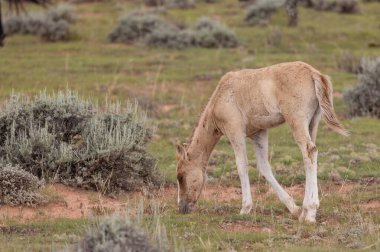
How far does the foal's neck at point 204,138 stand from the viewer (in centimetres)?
1091

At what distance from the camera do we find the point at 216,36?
2816 cm

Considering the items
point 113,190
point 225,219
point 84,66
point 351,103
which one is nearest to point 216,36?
point 84,66

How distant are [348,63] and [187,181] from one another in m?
14.7

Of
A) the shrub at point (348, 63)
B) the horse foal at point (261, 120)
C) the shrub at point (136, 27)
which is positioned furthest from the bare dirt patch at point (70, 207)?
the shrub at point (136, 27)

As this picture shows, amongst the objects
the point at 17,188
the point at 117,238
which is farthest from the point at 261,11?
the point at 117,238

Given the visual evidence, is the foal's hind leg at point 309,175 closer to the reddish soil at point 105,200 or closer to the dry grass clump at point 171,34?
the reddish soil at point 105,200

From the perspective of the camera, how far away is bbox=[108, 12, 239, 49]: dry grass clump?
92.0 ft

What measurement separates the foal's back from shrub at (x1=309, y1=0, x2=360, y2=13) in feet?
79.7

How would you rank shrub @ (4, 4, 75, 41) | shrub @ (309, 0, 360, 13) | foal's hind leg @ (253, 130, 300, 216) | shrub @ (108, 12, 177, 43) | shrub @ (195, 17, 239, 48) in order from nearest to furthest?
foal's hind leg @ (253, 130, 300, 216)
shrub @ (195, 17, 239, 48)
shrub @ (108, 12, 177, 43)
shrub @ (4, 4, 75, 41)
shrub @ (309, 0, 360, 13)

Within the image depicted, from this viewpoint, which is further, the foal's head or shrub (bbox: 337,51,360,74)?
shrub (bbox: 337,51,360,74)

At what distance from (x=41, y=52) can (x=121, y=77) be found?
5566mm

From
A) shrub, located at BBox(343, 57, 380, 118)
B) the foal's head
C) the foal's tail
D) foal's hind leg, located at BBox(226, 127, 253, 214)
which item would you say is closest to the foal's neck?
the foal's head

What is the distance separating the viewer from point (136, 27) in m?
29.7

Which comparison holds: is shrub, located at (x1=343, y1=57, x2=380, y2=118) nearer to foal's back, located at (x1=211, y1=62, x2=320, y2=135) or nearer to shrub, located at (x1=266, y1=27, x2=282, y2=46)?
shrub, located at (x1=266, y1=27, x2=282, y2=46)
